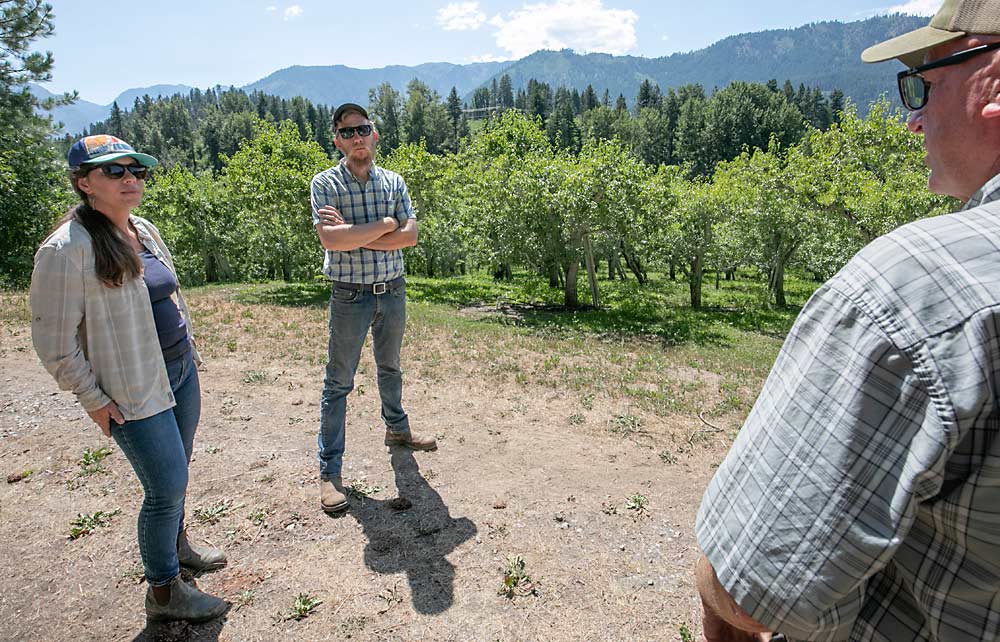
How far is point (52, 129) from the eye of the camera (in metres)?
18.5

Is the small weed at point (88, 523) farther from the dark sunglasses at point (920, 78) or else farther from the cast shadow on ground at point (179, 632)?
the dark sunglasses at point (920, 78)

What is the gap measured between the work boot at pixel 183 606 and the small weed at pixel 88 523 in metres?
1.33

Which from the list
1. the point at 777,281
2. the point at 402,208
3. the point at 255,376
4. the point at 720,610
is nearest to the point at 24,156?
the point at 255,376

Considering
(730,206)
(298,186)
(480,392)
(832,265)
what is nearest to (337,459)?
(480,392)

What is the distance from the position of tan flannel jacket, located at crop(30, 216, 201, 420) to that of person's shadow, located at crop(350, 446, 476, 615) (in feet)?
5.79

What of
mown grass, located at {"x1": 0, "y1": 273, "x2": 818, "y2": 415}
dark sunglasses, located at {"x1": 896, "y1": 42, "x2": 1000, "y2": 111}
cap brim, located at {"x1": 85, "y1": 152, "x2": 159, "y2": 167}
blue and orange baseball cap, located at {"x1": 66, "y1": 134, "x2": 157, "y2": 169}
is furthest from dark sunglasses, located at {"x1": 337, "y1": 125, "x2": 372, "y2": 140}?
mown grass, located at {"x1": 0, "y1": 273, "x2": 818, "y2": 415}

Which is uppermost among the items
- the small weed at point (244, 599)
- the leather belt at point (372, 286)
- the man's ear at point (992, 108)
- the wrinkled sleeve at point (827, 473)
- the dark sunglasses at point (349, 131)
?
the dark sunglasses at point (349, 131)

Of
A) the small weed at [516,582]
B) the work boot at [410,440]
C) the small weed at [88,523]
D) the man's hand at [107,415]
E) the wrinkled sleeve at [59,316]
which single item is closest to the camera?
the wrinkled sleeve at [59,316]

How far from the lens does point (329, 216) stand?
4.32m

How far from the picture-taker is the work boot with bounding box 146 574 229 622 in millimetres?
3209

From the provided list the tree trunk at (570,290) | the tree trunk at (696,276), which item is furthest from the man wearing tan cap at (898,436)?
the tree trunk at (696,276)

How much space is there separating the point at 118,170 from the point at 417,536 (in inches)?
118

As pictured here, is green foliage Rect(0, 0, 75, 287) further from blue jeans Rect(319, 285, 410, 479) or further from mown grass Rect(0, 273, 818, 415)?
blue jeans Rect(319, 285, 410, 479)

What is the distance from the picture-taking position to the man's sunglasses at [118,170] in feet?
9.69
